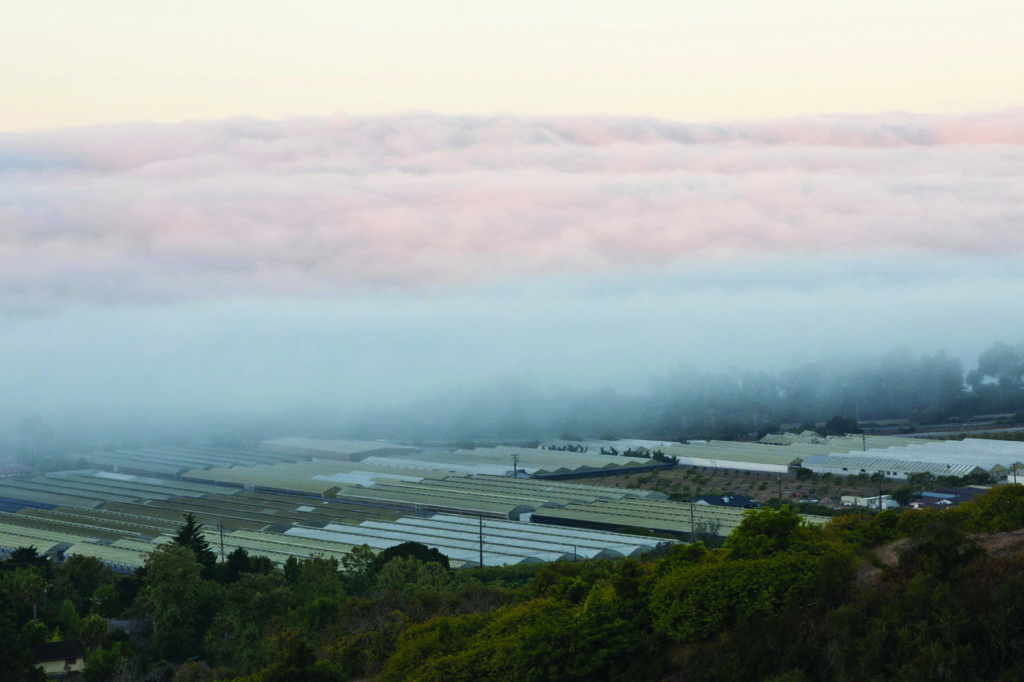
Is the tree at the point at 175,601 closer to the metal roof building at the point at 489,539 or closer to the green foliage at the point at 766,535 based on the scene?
the metal roof building at the point at 489,539

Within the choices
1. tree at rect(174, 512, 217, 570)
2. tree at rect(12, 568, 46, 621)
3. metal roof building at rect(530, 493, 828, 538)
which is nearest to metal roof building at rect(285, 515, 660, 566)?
metal roof building at rect(530, 493, 828, 538)

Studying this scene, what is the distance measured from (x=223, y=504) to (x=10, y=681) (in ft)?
140

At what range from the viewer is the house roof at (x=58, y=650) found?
3048 cm

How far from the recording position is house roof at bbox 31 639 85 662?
30.5 m

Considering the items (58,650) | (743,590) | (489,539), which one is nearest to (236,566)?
(58,650)

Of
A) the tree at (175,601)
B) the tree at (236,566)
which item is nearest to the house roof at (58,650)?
the tree at (175,601)

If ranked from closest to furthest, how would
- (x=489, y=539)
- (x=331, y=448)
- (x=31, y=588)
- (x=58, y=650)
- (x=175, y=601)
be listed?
(x=58, y=650)
(x=175, y=601)
(x=31, y=588)
(x=489, y=539)
(x=331, y=448)

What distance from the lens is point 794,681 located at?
1527 centimetres

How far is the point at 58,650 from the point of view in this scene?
101ft

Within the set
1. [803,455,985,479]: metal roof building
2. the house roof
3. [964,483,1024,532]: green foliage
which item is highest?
Answer: [964,483,1024,532]: green foliage

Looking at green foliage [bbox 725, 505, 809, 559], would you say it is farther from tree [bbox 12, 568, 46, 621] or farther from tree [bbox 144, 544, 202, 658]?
tree [bbox 12, 568, 46, 621]

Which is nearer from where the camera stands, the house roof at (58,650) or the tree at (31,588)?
the house roof at (58,650)

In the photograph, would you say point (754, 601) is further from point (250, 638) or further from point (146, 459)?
point (146, 459)

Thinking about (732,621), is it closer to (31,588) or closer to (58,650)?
(58,650)
